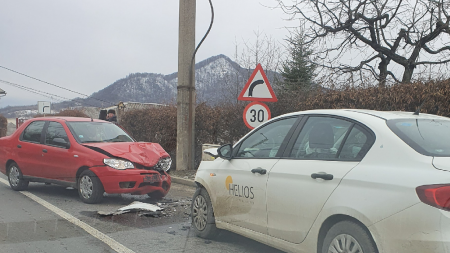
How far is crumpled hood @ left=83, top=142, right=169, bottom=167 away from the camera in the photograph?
776cm

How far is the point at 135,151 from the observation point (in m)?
8.04

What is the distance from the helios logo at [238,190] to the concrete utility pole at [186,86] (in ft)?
23.3

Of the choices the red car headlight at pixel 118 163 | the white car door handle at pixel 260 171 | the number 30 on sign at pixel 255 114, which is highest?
the number 30 on sign at pixel 255 114

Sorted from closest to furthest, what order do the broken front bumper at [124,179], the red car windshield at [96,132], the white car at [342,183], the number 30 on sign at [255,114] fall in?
the white car at [342,183] → the broken front bumper at [124,179] → the number 30 on sign at [255,114] → the red car windshield at [96,132]

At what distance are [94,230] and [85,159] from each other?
2309 millimetres

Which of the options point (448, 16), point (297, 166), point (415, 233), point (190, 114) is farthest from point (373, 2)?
point (415, 233)

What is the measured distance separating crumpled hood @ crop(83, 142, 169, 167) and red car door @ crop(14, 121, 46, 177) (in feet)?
4.74

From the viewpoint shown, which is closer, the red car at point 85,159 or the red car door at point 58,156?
the red car at point 85,159

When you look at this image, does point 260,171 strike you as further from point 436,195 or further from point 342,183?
point 436,195

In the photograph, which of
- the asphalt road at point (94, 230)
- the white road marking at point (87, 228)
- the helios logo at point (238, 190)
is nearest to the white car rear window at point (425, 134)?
the helios logo at point (238, 190)

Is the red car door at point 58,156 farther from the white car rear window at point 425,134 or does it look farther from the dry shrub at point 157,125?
the white car rear window at point 425,134

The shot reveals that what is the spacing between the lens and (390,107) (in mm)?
8125

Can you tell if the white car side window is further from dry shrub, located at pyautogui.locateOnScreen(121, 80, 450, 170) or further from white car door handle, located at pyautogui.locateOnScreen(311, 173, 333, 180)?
dry shrub, located at pyautogui.locateOnScreen(121, 80, 450, 170)

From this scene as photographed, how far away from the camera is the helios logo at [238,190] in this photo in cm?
458
